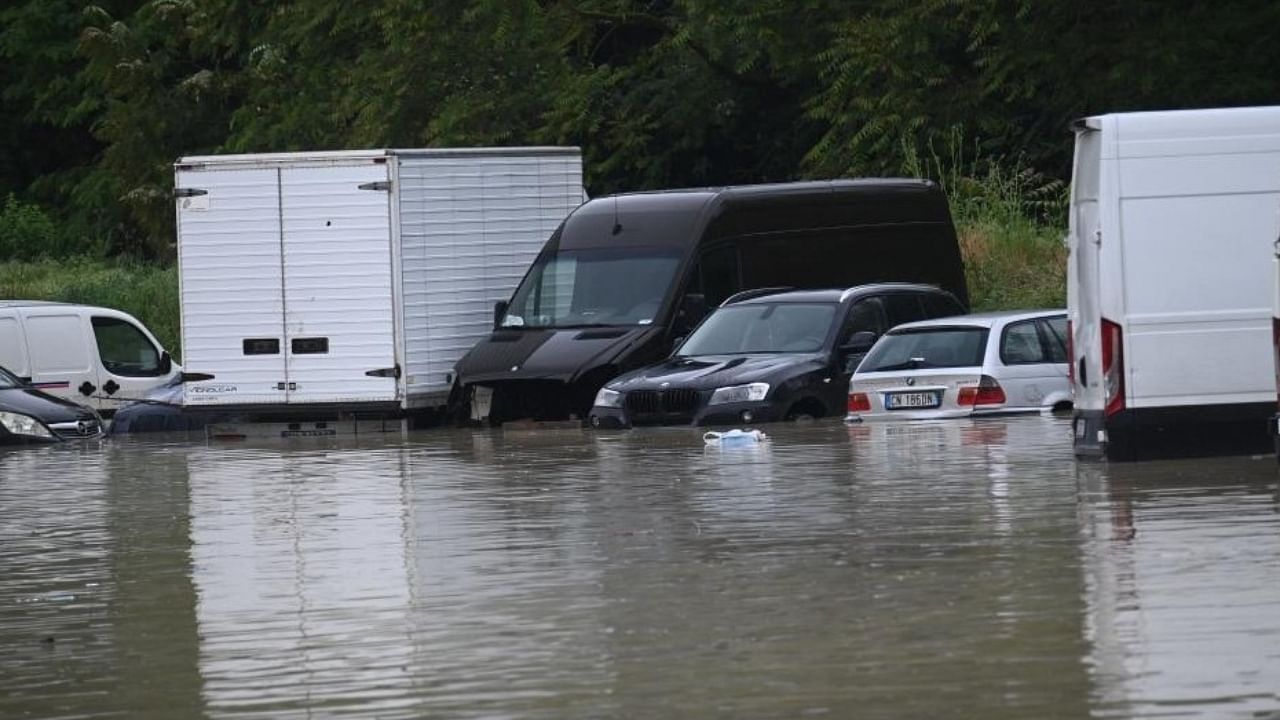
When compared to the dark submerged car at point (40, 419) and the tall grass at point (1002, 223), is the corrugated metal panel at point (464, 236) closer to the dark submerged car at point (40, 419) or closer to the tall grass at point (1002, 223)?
the dark submerged car at point (40, 419)

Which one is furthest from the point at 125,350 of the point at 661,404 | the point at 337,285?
the point at 661,404

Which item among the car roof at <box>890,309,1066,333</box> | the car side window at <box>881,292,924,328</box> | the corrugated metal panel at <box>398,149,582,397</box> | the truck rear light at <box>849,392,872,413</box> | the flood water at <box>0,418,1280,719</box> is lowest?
the flood water at <box>0,418,1280,719</box>

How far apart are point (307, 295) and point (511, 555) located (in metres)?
15.1

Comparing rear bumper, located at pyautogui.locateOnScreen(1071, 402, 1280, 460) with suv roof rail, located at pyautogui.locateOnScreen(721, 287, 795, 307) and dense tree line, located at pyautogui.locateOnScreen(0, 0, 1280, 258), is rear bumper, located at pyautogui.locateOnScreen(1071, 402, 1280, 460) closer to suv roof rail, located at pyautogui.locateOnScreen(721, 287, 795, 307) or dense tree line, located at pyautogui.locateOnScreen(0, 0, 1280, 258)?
suv roof rail, located at pyautogui.locateOnScreen(721, 287, 795, 307)

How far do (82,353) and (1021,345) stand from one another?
45.6 ft

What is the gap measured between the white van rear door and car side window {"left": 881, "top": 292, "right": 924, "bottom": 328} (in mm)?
11186

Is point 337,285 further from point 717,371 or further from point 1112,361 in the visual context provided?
point 1112,361

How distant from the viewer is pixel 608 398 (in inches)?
989

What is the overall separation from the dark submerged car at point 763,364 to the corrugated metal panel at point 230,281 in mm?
5157

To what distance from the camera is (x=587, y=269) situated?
2816 cm

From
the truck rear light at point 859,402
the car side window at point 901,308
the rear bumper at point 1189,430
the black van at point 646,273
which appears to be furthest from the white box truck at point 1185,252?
the black van at point 646,273

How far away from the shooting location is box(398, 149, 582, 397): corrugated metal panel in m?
28.6

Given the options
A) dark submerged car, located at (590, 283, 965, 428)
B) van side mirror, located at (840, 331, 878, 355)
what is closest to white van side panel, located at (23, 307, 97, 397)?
dark submerged car, located at (590, 283, 965, 428)

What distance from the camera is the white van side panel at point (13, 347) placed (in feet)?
103
